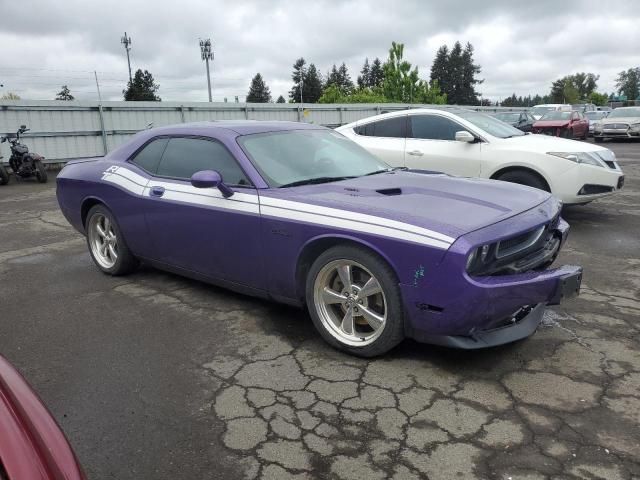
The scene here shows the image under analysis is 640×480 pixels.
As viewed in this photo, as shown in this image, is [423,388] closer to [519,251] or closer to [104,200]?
[519,251]

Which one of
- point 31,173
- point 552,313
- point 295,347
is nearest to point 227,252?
point 295,347

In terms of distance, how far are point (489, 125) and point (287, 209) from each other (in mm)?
4882

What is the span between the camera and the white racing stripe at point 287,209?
9.90ft

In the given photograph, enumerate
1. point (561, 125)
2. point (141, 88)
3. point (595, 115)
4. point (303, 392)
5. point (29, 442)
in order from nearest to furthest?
1. point (29, 442)
2. point (303, 392)
3. point (561, 125)
4. point (595, 115)
5. point (141, 88)

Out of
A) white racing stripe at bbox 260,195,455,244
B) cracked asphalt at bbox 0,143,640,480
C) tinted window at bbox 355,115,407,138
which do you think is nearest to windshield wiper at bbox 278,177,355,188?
white racing stripe at bbox 260,195,455,244

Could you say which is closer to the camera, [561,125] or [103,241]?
[103,241]

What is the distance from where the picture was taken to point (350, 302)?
11.1 feet

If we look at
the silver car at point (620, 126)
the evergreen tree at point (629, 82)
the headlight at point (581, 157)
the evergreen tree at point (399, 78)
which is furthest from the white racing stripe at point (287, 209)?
the evergreen tree at point (629, 82)

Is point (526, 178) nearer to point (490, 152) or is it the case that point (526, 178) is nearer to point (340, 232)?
point (490, 152)

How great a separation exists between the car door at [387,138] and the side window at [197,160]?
12.4 ft

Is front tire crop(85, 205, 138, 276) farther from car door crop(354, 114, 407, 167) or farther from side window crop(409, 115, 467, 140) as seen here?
side window crop(409, 115, 467, 140)

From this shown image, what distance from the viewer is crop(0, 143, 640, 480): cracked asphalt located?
245 cm

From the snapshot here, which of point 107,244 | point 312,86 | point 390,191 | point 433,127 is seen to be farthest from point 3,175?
point 312,86

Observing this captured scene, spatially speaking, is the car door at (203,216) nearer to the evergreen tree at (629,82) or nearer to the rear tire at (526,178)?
the rear tire at (526,178)
